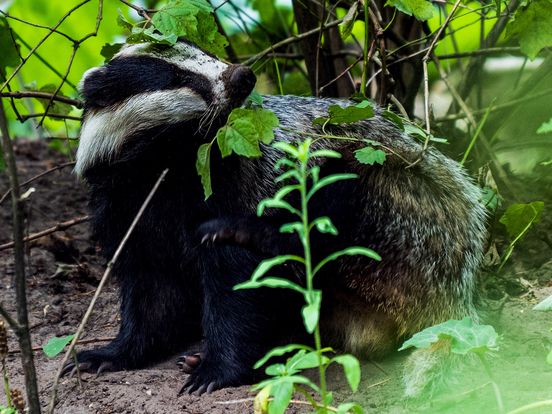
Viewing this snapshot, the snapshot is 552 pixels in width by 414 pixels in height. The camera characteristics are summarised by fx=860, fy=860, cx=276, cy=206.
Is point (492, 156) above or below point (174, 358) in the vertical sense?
above

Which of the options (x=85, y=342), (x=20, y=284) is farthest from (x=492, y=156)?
(x=20, y=284)

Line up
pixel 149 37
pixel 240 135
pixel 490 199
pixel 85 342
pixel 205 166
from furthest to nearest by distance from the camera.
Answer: pixel 490 199 → pixel 85 342 → pixel 149 37 → pixel 205 166 → pixel 240 135

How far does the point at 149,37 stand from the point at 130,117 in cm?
42

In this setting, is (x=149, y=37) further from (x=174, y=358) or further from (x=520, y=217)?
(x=520, y=217)

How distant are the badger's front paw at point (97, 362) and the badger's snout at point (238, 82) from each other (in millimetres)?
1536

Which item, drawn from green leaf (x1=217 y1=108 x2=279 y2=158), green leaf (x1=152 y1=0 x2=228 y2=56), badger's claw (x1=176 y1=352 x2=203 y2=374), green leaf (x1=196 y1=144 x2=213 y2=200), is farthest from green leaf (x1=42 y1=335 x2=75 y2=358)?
green leaf (x1=152 y1=0 x2=228 y2=56)

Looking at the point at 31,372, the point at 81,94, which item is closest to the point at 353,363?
the point at 31,372

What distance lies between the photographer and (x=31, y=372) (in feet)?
9.99

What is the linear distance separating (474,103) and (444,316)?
249 centimetres

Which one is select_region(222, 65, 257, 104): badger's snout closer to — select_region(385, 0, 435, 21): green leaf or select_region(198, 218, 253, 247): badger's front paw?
select_region(198, 218, 253, 247): badger's front paw

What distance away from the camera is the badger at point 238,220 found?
13.9 ft

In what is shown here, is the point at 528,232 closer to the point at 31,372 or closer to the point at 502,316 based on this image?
the point at 502,316

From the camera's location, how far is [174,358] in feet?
15.7

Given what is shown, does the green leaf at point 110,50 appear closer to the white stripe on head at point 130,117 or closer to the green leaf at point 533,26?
the white stripe on head at point 130,117
